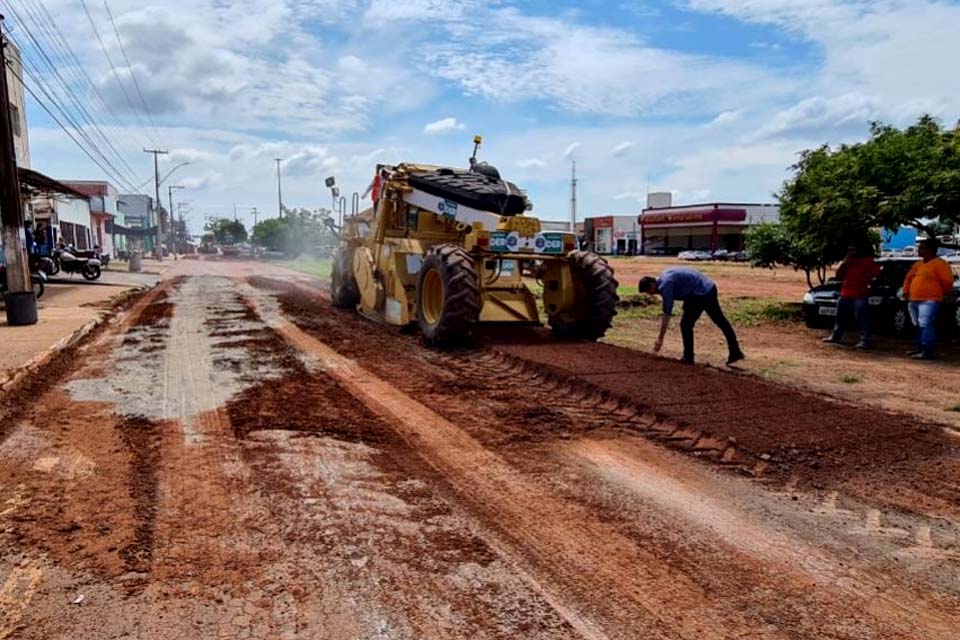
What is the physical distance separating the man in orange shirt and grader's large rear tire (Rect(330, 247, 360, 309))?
33.0ft

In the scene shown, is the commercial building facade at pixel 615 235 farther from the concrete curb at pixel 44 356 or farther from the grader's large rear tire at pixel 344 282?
the concrete curb at pixel 44 356

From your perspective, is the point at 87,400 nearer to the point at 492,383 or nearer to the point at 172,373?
the point at 172,373

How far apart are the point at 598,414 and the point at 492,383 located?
1716mm

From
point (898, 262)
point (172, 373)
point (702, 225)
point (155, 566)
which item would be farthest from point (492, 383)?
point (702, 225)

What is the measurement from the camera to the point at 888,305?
13453 mm

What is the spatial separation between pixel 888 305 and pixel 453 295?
8.79 metres

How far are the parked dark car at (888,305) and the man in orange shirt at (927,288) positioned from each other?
2.20 metres

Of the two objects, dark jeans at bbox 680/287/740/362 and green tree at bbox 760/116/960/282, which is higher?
green tree at bbox 760/116/960/282

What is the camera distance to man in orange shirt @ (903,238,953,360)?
10.1m

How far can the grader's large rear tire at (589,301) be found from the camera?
10750 mm

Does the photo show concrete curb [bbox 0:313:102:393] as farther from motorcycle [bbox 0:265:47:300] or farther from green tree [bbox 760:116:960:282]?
green tree [bbox 760:116:960:282]

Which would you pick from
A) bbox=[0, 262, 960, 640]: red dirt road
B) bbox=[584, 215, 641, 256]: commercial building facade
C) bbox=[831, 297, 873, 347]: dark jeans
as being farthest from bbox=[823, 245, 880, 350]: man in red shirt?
bbox=[584, 215, 641, 256]: commercial building facade

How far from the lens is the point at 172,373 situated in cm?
Answer: 841

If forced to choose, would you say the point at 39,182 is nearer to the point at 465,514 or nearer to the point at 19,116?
the point at 19,116
